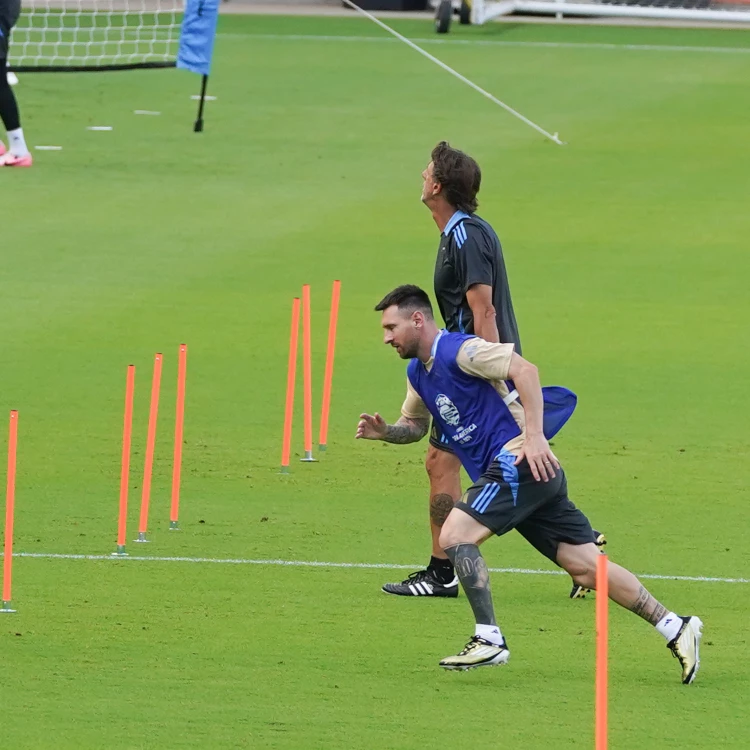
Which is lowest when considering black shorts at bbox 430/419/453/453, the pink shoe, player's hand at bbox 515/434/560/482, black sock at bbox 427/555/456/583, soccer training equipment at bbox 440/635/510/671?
the pink shoe

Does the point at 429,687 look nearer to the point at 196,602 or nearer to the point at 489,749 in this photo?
the point at 489,749

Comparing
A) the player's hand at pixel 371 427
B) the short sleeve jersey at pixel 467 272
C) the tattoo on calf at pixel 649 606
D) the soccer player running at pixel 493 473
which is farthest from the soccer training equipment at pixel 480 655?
the short sleeve jersey at pixel 467 272

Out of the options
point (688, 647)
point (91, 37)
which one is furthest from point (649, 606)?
point (91, 37)

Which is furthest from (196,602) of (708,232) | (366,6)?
(366,6)

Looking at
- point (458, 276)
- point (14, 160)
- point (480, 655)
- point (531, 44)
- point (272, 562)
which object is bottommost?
point (531, 44)

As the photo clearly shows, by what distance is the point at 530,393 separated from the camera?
7.55 meters

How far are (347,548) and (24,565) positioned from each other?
66.3 inches

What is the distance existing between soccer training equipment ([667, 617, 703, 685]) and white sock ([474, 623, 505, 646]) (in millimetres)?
714

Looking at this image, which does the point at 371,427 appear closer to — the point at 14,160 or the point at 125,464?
the point at 125,464

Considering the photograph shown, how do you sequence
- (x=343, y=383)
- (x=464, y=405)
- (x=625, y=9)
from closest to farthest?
(x=464, y=405) < (x=343, y=383) < (x=625, y=9)

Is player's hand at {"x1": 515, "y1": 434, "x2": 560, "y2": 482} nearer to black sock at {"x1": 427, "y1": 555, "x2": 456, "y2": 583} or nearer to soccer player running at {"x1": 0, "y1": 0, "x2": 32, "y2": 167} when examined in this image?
black sock at {"x1": 427, "y1": 555, "x2": 456, "y2": 583}

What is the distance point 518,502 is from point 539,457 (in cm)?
26

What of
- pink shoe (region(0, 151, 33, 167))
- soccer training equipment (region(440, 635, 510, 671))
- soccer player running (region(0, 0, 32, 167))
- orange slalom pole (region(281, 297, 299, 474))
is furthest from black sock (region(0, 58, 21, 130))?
soccer training equipment (region(440, 635, 510, 671))

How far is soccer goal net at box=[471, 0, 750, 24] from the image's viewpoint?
88.2ft
